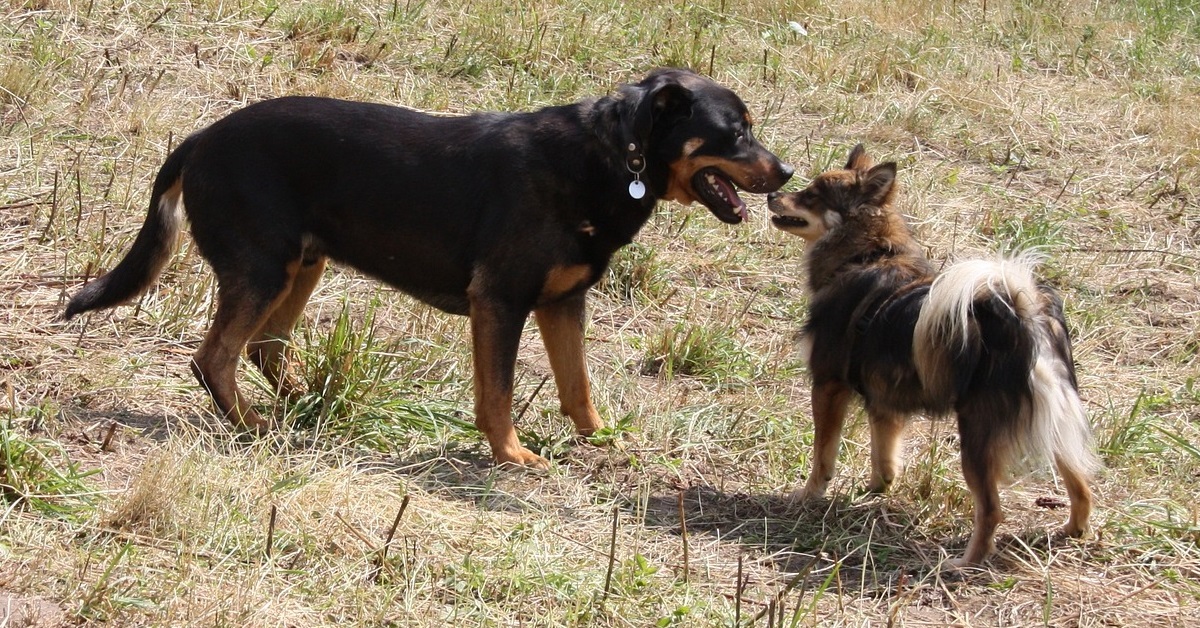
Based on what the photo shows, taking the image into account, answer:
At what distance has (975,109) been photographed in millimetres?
9922

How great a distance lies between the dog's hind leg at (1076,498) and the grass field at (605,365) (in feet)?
0.28

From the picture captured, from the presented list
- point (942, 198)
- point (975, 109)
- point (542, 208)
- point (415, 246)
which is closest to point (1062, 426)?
point (542, 208)

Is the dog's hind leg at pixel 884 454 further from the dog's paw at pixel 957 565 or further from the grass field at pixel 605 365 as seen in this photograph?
the dog's paw at pixel 957 565

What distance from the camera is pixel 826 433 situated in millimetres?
5391

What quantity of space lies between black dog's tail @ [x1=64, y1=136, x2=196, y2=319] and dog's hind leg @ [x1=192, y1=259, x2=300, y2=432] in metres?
0.35

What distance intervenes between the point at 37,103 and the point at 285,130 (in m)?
3.30

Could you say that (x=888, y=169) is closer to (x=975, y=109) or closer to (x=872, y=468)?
(x=872, y=468)

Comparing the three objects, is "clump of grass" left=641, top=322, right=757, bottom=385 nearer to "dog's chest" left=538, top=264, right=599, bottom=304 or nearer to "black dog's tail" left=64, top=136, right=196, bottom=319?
"dog's chest" left=538, top=264, right=599, bottom=304

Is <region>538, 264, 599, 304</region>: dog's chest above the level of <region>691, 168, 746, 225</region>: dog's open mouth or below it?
below

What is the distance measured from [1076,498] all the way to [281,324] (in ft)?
11.3

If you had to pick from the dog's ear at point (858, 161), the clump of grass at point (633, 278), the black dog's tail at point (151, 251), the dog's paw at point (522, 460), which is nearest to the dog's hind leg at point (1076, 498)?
the dog's ear at point (858, 161)

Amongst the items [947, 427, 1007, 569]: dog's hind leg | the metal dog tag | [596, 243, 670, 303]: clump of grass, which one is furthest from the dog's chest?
[596, 243, 670, 303]: clump of grass

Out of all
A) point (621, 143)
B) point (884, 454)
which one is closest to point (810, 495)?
point (884, 454)

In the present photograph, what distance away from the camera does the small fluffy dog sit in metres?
4.67
